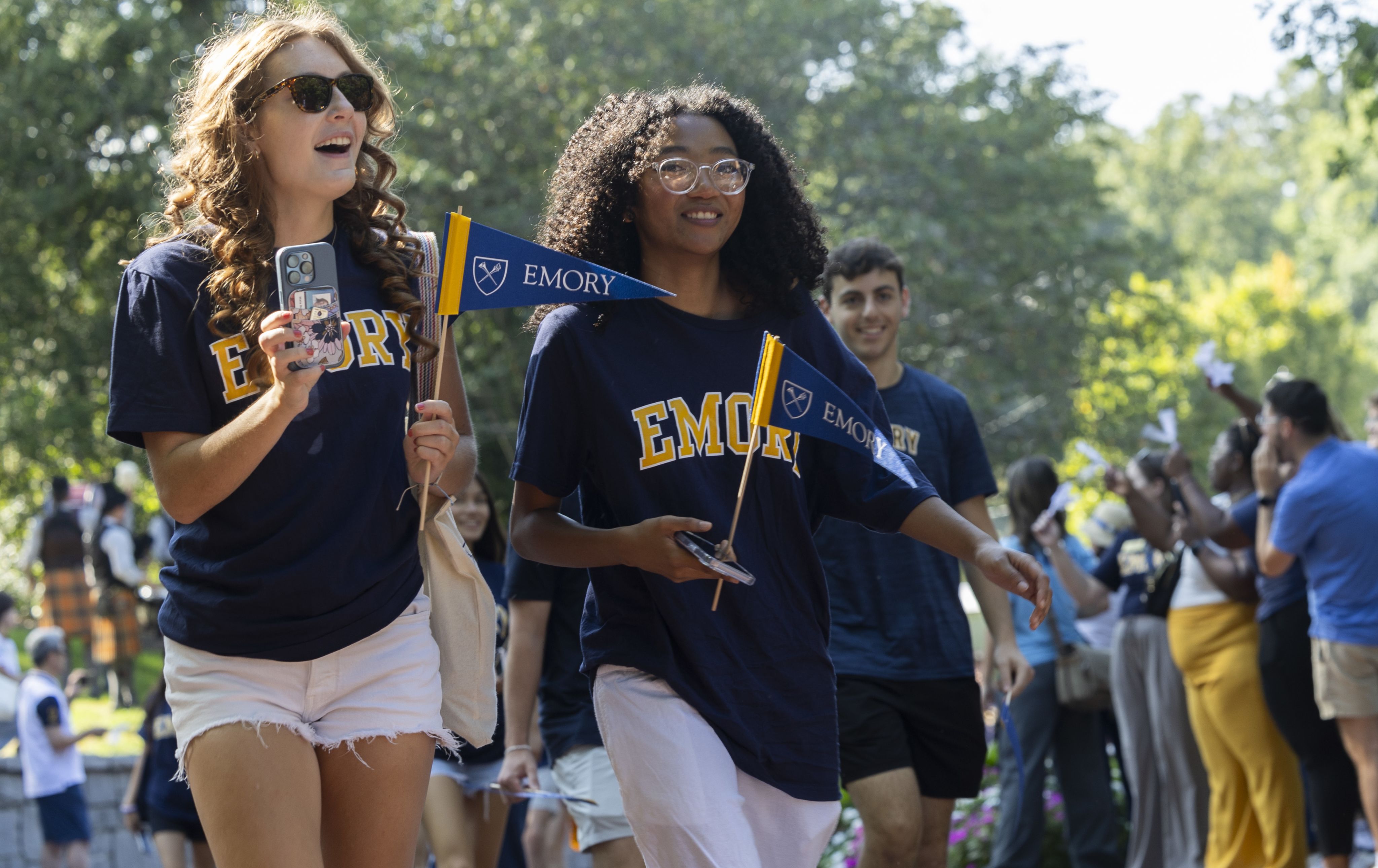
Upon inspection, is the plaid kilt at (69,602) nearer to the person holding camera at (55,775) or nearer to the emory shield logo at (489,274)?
the person holding camera at (55,775)

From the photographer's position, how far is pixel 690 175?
3.39m

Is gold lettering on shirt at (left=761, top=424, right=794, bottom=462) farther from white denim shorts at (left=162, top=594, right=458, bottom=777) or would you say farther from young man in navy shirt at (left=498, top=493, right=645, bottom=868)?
young man in navy shirt at (left=498, top=493, right=645, bottom=868)

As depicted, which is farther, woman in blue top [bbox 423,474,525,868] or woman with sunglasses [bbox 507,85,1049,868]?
woman in blue top [bbox 423,474,525,868]

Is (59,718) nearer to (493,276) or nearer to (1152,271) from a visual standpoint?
(493,276)

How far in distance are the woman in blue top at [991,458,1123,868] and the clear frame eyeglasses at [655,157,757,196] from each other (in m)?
4.57

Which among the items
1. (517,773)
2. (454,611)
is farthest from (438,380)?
(517,773)

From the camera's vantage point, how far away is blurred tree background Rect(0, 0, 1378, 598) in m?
16.9

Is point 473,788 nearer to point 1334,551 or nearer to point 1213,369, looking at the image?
point 1334,551

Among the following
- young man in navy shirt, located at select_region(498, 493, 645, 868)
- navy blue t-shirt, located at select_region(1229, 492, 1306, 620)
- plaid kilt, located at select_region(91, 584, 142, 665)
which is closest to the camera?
young man in navy shirt, located at select_region(498, 493, 645, 868)

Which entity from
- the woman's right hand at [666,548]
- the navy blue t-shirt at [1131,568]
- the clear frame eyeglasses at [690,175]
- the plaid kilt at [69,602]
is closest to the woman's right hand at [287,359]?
the woman's right hand at [666,548]

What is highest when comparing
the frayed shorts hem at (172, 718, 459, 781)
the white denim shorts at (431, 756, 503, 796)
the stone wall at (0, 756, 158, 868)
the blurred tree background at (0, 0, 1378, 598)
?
the blurred tree background at (0, 0, 1378, 598)

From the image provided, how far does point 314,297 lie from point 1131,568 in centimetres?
664

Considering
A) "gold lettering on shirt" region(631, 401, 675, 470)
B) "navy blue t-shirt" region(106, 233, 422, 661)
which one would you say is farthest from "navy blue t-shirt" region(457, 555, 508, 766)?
"navy blue t-shirt" region(106, 233, 422, 661)

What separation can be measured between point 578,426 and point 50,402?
52.5 feet
